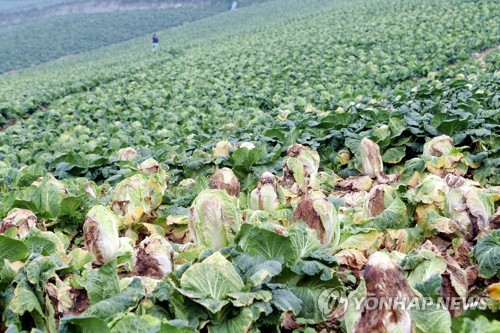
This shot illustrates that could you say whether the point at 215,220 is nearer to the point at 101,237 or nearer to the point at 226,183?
the point at 101,237

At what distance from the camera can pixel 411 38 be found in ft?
53.0

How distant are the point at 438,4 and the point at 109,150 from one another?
20737mm

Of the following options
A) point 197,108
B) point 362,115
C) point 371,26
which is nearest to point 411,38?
point 371,26

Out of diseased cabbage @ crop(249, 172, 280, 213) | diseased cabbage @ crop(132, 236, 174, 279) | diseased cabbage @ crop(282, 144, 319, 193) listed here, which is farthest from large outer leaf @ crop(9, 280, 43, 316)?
diseased cabbage @ crop(282, 144, 319, 193)

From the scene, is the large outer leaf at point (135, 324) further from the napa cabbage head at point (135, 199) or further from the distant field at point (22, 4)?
the distant field at point (22, 4)

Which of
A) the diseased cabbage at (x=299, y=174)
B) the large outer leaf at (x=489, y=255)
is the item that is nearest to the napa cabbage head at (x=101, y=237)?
the diseased cabbage at (x=299, y=174)

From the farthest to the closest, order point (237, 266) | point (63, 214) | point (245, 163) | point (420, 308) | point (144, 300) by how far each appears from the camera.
Result: point (245, 163)
point (63, 214)
point (237, 266)
point (144, 300)
point (420, 308)

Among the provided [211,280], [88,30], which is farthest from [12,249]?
[88,30]

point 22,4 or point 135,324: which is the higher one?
point 135,324

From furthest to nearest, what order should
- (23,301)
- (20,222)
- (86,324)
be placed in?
(20,222) → (23,301) → (86,324)

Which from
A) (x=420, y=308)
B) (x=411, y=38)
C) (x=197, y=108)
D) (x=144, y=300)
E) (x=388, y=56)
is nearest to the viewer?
(x=420, y=308)

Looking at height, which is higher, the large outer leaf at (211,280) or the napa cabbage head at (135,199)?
the large outer leaf at (211,280)

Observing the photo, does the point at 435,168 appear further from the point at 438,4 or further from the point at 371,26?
the point at 438,4

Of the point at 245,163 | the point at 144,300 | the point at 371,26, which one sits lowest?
the point at 371,26
